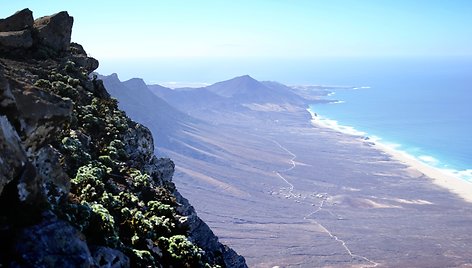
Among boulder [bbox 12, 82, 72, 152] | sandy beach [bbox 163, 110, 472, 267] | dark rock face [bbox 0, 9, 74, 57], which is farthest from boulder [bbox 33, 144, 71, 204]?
sandy beach [bbox 163, 110, 472, 267]

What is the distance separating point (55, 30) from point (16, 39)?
3.59m

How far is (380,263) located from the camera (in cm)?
11681

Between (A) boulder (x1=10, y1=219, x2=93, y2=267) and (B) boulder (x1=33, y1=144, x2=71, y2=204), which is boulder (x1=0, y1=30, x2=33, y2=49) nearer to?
(B) boulder (x1=33, y1=144, x2=71, y2=204)

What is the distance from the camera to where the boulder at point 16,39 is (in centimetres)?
3216

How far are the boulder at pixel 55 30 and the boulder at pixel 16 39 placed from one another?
4.90 ft

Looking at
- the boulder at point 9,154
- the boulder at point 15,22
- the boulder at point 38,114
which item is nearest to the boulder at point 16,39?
the boulder at point 15,22

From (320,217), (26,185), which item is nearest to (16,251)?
(26,185)

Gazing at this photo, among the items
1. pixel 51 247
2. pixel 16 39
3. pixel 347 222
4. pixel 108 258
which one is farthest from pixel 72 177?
pixel 347 222

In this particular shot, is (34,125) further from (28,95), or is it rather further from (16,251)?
(16,251)

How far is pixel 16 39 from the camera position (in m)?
32.9

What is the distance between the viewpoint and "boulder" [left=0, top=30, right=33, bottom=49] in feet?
105

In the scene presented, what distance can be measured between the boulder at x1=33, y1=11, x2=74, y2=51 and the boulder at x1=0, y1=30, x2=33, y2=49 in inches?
58.9

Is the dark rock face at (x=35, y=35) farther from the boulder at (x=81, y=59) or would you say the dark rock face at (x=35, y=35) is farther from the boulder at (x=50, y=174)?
the boulder at (x=50, y=174)

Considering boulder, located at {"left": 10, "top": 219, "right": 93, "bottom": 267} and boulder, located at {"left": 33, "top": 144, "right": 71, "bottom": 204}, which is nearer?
boulder, located at {"left": 10, "top": 219, "right": 93, "bottom": 267}
